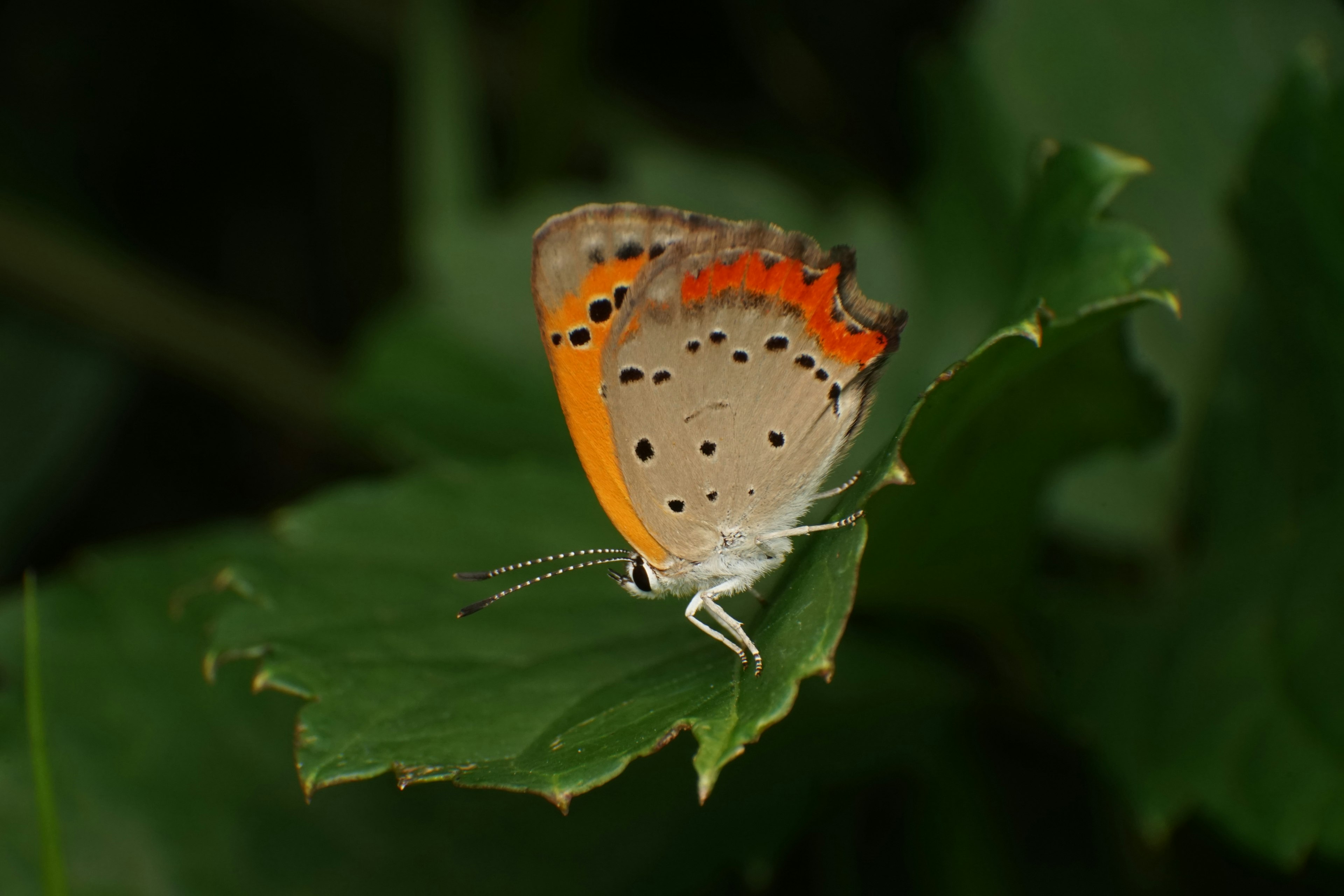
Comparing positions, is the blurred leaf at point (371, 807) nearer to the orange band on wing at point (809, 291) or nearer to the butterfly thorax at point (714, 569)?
the butterfly thorax at point (714, 569)

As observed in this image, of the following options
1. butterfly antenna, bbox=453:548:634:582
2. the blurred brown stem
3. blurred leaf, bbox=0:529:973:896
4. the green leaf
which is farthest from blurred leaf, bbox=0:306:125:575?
butterfly antenna, bbox=453:548:634:582

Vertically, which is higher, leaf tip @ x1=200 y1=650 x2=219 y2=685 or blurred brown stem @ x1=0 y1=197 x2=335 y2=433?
blurred brown stem @ x1=0 y1=197 x2=335 y2=433

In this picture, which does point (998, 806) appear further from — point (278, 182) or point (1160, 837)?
point (278, 182)

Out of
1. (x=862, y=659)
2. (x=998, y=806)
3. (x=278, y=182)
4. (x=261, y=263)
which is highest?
(x=278, y=182)

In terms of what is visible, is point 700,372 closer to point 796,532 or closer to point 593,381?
point 593,381

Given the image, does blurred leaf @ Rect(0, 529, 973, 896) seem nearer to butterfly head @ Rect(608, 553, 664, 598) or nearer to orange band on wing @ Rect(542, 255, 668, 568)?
butterfly head @ Rect(608, 553, 664, 598)

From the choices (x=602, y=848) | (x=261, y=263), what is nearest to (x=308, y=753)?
(x=602, y=848)
